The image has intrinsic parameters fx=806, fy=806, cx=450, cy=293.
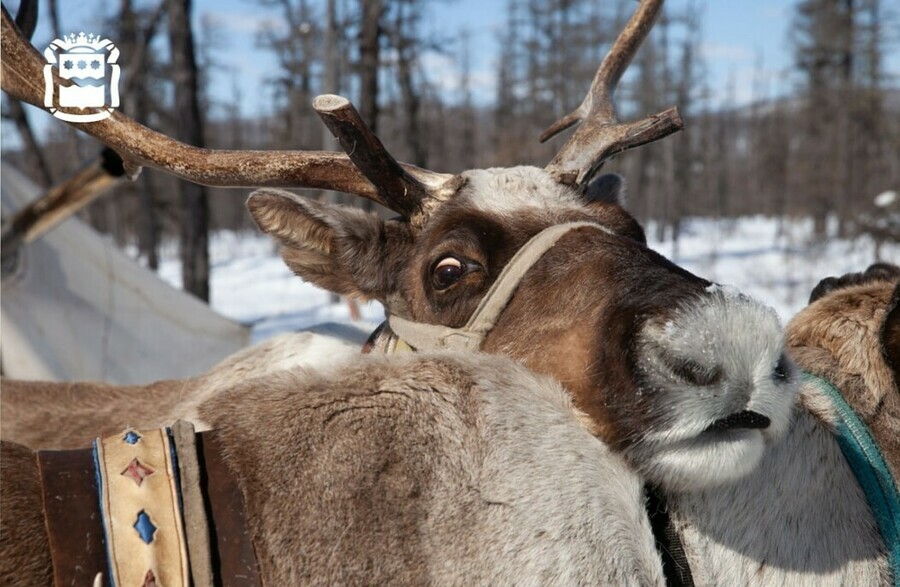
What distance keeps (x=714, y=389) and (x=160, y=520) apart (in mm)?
1162

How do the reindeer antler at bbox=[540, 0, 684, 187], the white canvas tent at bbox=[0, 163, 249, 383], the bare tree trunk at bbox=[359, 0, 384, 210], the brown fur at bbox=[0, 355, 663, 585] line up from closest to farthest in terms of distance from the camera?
the brown fur at bbox=[0, 355, 663, 585] → the reindeer antler at bbox=[540, 0, 684, 187] → the white canvas tent at bbox=[0, 163, 249, 383] → the bare tree trunk at bbox=[359, 0, 384, 210]

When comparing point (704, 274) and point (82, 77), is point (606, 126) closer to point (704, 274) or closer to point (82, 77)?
point (82, 77)

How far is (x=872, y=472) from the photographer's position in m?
2.09

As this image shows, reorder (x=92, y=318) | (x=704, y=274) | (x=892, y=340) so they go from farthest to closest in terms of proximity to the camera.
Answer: (x=704, y=274), (x=92, y=318), (x=892, y=340)

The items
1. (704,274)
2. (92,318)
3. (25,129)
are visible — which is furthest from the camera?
(704,274)

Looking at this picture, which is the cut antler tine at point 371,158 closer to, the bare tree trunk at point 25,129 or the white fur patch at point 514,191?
the white fur patch at point 514,191

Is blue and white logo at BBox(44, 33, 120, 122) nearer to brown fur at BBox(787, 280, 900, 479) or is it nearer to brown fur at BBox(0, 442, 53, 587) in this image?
brown fur at BBox(0, 442, 53, 587)

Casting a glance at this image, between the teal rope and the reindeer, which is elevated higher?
the reindeer

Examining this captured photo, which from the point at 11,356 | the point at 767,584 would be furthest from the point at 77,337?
the point at 767,584

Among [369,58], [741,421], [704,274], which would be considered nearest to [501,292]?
[741,421]

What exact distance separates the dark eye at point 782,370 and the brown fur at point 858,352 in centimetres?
52

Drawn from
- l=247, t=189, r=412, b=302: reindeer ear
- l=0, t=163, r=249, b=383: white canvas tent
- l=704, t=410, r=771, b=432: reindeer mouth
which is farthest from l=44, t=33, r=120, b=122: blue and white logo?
l=0, t=163, r=249, b=383: white canvas tent

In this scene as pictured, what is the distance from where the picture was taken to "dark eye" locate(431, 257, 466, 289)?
2414 mm

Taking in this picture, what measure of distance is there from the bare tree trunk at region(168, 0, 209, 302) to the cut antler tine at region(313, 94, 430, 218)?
8.84m
